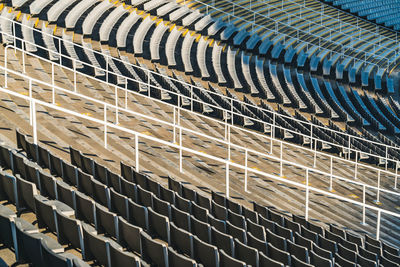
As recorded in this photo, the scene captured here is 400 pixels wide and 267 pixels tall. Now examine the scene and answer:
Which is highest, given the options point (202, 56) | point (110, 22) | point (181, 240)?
point (181, 240)

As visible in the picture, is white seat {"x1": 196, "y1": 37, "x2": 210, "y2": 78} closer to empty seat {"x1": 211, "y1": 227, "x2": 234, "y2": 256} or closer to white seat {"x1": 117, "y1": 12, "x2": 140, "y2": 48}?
white seat {"x1": 117, "y1": 12, "x2": 140, "y2": 48}

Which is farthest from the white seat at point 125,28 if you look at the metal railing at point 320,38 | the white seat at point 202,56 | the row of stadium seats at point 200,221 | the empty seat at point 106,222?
the empty seat at point 106,222

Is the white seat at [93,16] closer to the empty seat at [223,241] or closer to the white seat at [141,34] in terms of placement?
the white seat at [141,34]

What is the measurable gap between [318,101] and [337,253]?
36.9ft

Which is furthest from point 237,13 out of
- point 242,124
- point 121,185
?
point 121,185

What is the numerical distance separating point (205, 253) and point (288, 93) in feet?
40.2

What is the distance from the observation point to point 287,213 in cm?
838

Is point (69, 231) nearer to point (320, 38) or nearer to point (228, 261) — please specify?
point (228, 261)

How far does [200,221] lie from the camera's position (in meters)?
6.23

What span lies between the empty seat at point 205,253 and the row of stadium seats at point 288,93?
7.40 metres

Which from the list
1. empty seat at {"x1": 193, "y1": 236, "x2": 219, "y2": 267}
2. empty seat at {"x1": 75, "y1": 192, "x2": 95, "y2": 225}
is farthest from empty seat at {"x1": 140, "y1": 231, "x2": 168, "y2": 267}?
empty seat at {"x1": 75, "y1": 192, "x2": 95, "y2": 225}

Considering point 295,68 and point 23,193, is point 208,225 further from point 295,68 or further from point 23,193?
point 295,68

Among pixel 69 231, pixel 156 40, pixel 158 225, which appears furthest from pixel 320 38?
pixel 69 231

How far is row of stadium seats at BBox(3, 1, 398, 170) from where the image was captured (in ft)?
44.1
